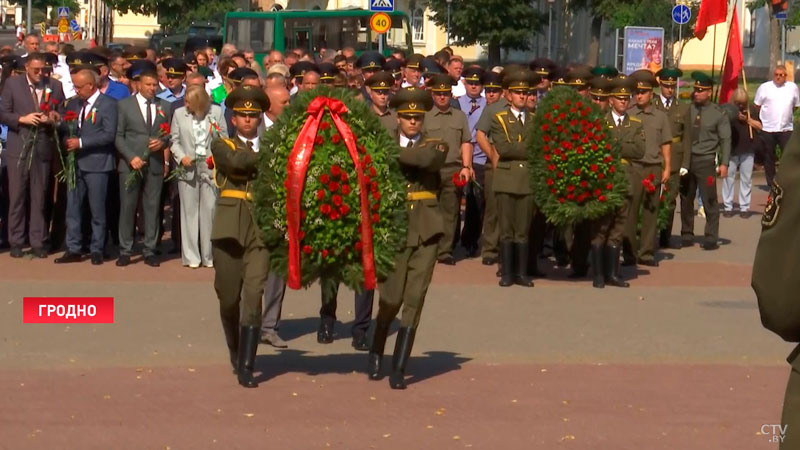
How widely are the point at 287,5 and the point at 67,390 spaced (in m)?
85.7

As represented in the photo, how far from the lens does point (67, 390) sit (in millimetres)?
9141

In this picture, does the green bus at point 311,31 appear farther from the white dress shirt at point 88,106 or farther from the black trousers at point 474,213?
the white dress shirt at point 88,106

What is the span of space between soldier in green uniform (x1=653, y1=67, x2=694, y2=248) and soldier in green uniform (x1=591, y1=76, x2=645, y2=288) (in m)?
1.50

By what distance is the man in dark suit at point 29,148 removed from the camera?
1489 cm

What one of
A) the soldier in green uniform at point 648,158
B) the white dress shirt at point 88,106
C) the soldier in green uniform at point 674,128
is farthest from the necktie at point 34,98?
the soldier in green uniform at point 674,128

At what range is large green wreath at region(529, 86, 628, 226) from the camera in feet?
44.9

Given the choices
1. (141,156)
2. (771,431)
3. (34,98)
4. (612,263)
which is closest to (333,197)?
(771,431)

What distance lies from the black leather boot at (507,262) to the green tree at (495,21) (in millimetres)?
47966

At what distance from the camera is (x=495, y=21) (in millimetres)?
61812

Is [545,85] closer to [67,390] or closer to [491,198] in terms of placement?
[491,198]

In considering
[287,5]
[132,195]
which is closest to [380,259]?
[132,195]

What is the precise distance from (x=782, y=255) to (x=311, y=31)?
128 feet

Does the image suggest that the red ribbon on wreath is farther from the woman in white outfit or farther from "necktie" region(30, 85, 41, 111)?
"necktie" region(30, 85, 41, 111)

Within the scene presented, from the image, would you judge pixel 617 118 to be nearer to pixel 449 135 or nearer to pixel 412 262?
pixel 449 135
